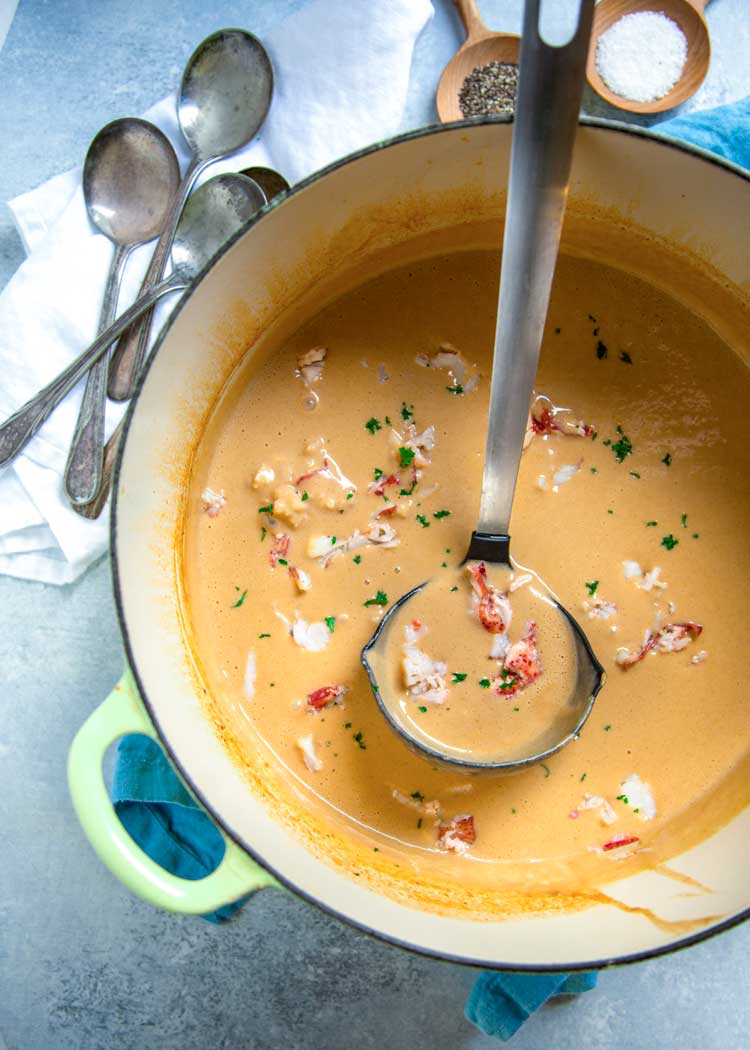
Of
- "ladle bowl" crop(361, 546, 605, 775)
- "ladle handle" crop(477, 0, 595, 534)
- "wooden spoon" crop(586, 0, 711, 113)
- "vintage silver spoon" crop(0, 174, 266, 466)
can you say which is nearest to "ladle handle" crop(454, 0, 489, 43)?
"wooden spoon" crop(586, 0, 711, 113)

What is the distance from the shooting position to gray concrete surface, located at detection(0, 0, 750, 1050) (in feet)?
5.59

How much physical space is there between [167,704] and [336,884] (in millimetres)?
395

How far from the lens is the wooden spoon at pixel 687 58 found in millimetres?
1709

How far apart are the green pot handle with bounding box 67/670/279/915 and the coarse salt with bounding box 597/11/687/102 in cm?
140

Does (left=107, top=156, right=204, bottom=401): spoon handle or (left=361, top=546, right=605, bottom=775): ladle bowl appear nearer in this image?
(left=361, top=546, right=605, bottom=775): ladle bowl

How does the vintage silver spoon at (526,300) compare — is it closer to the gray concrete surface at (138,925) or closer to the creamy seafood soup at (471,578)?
the creamy seafood soup at (471,578)

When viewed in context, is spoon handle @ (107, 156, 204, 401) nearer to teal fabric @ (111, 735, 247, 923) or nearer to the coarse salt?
teal fabric @ (111, 735, 247, 923)

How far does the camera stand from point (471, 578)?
59.4 inches

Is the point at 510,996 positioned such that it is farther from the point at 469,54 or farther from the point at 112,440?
the point at 469,54

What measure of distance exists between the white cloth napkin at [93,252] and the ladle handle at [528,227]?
64cm

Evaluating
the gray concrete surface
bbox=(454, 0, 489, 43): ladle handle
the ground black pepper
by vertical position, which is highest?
bbox=(454, 0, 489, 43): ladle handle

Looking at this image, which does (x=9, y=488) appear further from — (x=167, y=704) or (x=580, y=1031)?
(x=580, y=1031)

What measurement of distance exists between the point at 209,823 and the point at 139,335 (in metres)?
0.90

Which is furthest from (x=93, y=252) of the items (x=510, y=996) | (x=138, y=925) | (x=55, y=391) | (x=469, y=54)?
(x=510, y=996)
